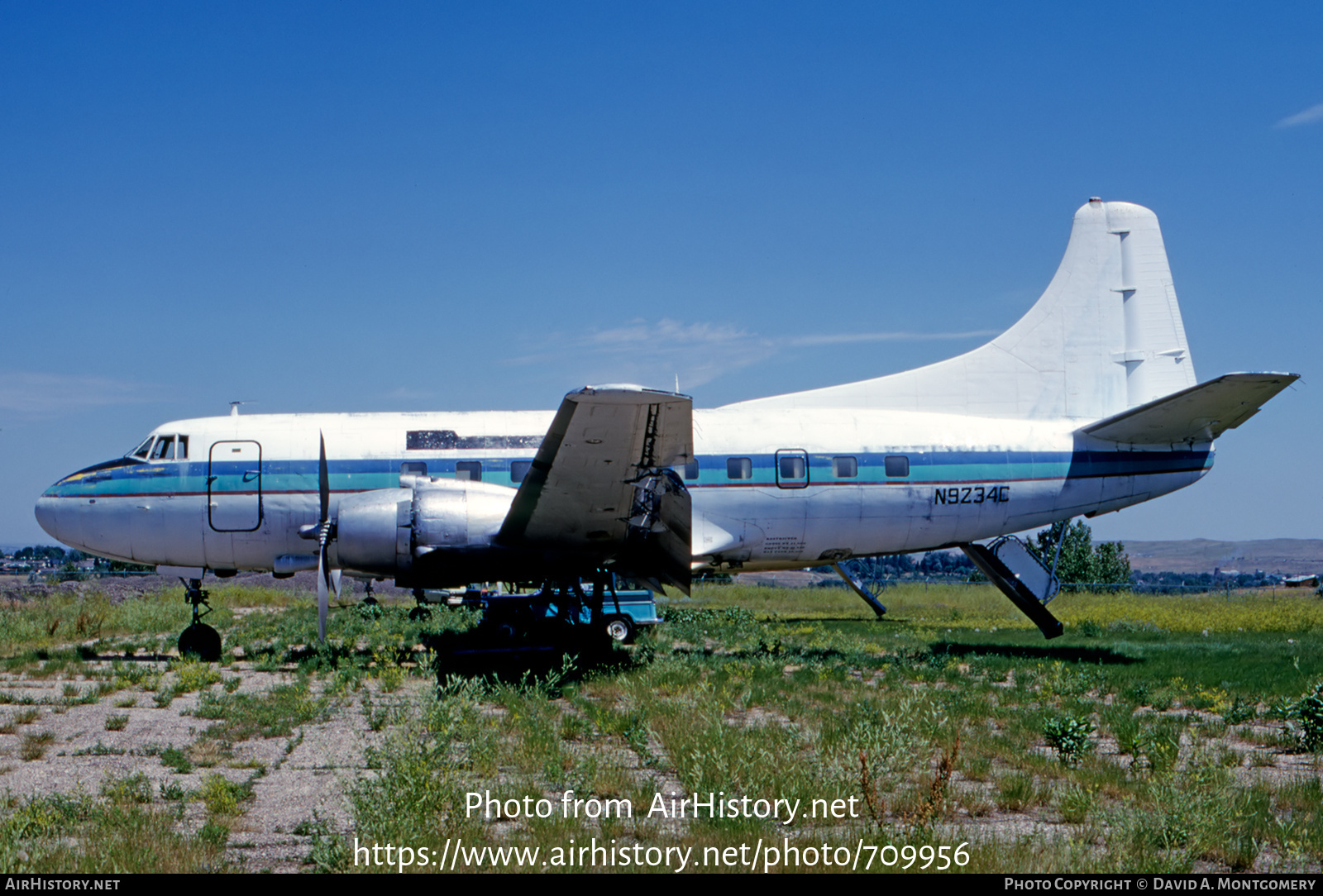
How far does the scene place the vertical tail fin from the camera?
17.6m

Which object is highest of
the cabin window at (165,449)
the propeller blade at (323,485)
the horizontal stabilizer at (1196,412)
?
the horizontal stabilizer at (1196,412)

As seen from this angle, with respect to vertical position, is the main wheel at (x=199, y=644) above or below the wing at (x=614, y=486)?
below

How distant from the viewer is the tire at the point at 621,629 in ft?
62.7

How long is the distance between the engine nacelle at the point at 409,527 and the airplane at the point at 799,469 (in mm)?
74

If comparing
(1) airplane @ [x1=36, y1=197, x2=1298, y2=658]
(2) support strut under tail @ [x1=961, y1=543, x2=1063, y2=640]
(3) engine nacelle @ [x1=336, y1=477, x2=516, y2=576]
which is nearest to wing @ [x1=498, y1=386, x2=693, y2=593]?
(1) airplane @ [x1=36, y1=197, x2=1298, y2=658]

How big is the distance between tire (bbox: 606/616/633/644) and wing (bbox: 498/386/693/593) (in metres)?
4.79

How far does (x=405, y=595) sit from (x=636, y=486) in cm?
3388

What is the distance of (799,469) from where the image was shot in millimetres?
16016

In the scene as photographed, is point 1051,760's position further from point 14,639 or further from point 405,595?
point 405,595

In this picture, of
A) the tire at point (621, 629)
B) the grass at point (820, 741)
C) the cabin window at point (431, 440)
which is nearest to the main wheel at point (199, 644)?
the grass at point (820, 741)

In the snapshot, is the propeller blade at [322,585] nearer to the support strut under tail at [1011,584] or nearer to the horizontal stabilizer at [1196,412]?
the support strut under tail at [1011,584]

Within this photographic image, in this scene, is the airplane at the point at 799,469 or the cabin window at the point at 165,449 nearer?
the airplane at the point at 799,469

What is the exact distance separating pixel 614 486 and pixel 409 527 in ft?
9.85

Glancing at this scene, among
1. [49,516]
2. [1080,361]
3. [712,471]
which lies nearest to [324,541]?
[49,516]
